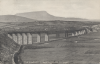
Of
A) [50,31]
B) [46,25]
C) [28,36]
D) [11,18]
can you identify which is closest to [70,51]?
[50,31]

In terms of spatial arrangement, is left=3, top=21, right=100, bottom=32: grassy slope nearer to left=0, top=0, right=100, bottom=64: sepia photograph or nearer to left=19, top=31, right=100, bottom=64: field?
left=0, top=0, right=100, bottom=64: sepia photograph

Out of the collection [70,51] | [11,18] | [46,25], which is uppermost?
[11,18]

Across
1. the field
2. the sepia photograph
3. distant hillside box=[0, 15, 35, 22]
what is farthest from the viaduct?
distant hillside box=[0, 15, 35, 22]

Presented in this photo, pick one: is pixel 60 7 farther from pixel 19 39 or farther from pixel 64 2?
pixel 19 39

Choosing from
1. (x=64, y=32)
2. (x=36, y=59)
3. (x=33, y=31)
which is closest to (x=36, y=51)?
(x=36, y=59)

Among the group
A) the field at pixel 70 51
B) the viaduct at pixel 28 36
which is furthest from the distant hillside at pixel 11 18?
the field at pixel 70 51

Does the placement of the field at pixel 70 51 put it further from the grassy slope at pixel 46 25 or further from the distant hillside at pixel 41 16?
the distant hillside at pixel 41 16

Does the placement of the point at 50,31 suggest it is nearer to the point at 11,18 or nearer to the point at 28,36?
the point at 28,36
